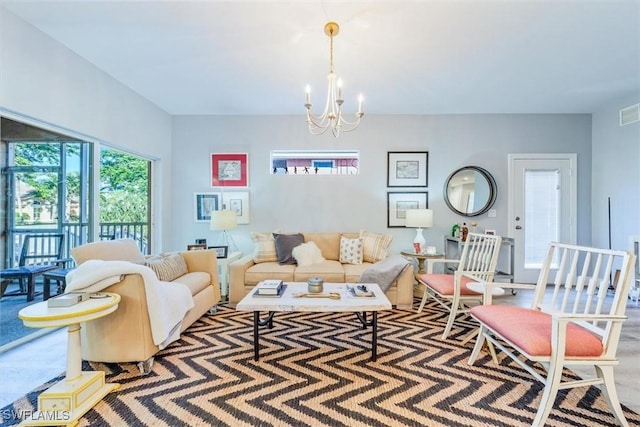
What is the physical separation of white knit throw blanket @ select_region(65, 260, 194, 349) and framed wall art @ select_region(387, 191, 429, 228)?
3147 millimetres

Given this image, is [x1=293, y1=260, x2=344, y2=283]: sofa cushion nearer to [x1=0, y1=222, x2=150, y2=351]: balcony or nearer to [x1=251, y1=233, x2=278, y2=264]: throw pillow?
[x1=251, y1=233, x2=278, y2=264]: throw pillow

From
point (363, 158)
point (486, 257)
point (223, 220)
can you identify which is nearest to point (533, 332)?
point (486, 257)

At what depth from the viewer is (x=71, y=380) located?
1727mm

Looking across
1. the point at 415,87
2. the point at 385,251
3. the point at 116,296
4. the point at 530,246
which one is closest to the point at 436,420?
the point at 116,296

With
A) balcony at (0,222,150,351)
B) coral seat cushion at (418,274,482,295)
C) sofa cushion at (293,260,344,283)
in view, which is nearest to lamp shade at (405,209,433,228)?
coral seat cushion at (418,274,482,295)

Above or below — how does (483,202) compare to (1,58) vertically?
below

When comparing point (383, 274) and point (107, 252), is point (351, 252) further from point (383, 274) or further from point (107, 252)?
point (107, 252)

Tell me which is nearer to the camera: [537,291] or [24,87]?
[537,291]

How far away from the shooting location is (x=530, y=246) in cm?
453

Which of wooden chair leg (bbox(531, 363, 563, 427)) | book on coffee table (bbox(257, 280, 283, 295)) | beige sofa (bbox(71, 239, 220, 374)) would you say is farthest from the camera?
book on coffee table (bbox(257, 280, 283, 295))

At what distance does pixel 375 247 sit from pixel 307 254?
0.90 meters

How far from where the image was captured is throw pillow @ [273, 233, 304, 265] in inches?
149

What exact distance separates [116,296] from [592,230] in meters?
5.83

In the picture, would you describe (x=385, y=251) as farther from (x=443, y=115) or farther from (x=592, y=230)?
(x=592, y=230)
